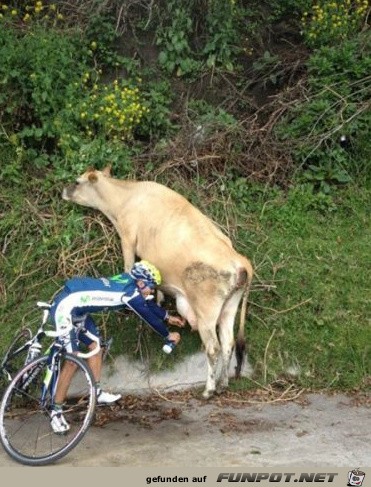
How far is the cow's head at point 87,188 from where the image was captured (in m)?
7.40

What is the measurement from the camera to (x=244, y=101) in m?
9.32

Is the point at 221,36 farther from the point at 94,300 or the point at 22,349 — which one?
the point at 22,349

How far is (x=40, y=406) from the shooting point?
564 cm

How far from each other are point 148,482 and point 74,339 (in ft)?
4.19

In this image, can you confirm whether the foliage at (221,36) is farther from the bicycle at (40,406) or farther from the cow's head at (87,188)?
the bicycle at (40,406)

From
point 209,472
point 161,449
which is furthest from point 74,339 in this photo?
point 209,472

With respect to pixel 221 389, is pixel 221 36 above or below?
above

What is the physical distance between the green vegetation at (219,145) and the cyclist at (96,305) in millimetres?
907

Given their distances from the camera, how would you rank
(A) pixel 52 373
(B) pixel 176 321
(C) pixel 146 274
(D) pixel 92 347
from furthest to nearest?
(B) pixel 176 321
(C) pixel 146 274
(D) pixel 92 347
(A) pixel 52 373

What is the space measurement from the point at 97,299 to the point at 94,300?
0.03 metres

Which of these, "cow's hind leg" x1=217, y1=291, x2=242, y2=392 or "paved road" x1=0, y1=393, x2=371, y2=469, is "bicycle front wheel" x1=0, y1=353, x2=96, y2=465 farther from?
"cow's hind leg" x1=217, y1=291, x2=242, y2=392

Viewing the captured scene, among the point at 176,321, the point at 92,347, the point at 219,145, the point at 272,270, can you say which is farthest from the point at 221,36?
the point at 92,347

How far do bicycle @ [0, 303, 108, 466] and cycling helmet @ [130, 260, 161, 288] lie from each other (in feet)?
1.97

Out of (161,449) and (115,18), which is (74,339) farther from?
(115,18)
